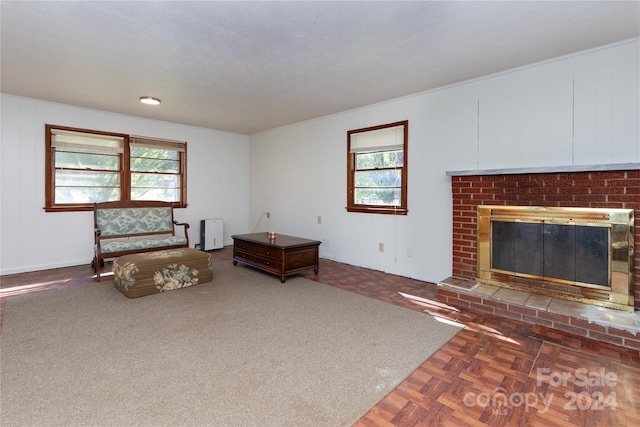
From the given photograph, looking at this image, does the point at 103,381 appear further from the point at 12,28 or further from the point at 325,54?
the point at 325,54

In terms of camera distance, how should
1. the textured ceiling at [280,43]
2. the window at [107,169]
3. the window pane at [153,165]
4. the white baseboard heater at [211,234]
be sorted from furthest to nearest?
the white baseboard heater at [211,234]
the window pane at [153,165]
the window at [107,169]
the textured ceiling at [280,43]

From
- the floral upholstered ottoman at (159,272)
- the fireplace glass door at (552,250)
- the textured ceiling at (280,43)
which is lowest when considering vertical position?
the floral upholstered ottoman at (159,272)

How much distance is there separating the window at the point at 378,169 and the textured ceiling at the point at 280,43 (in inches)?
24.2

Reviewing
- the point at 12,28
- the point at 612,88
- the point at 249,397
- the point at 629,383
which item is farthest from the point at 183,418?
the point at 612,88

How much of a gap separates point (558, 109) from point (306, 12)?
8.19 ft

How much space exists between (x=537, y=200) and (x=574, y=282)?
0.79m

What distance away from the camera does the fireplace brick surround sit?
2496mm

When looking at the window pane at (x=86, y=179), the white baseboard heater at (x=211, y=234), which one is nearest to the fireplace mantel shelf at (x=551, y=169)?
the white baseboard heater at (x=211, y=234)

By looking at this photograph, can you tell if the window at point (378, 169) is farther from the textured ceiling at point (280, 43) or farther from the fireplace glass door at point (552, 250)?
the fireplace glass door at point (552, 250)

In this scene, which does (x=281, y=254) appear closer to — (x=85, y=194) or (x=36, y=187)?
(x=85, y=194)

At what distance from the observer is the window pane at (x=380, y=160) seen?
432 centimetres

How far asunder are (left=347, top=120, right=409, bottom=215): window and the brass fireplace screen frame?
45.3 inches

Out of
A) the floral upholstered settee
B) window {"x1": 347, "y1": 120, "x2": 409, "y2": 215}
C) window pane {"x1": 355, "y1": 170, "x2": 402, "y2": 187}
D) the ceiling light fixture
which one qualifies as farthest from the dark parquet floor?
the ceiling light fixture

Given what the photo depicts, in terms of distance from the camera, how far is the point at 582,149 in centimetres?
284
